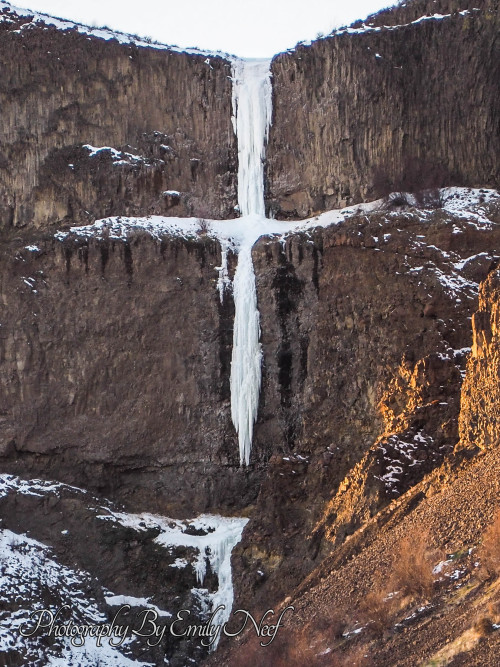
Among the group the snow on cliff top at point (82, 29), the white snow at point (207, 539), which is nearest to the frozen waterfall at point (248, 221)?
the snow on cliff top at point (82, 29)

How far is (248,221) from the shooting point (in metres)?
49.1

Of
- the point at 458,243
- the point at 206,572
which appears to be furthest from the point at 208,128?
the point at 206,572

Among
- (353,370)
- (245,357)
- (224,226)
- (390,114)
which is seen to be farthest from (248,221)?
(353,370)

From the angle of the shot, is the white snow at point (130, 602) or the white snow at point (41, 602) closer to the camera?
the white snow at point (41, 602)

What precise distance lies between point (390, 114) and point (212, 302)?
7.32 meters

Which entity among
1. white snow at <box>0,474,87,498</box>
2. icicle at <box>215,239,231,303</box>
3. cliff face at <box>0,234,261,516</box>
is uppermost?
icicle at <box>215,239,231,303</box>

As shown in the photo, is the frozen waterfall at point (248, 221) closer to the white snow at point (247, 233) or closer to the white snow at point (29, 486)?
the white snow at point (247, 233)

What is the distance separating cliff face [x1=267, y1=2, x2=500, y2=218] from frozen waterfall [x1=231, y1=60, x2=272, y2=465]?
54 centimetres

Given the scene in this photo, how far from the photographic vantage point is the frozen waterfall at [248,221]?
4659 cm

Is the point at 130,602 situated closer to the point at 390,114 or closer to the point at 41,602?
the point at 41,602

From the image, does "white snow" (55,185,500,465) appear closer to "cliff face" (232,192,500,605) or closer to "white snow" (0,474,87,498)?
"cliff face" (232,192,500,605)

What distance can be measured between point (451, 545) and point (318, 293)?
15868mm

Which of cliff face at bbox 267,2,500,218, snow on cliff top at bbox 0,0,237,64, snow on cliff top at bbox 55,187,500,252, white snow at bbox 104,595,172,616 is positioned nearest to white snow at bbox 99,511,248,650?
white snow at bbox 104,595,172,616

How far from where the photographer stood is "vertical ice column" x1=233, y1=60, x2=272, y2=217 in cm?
4981
